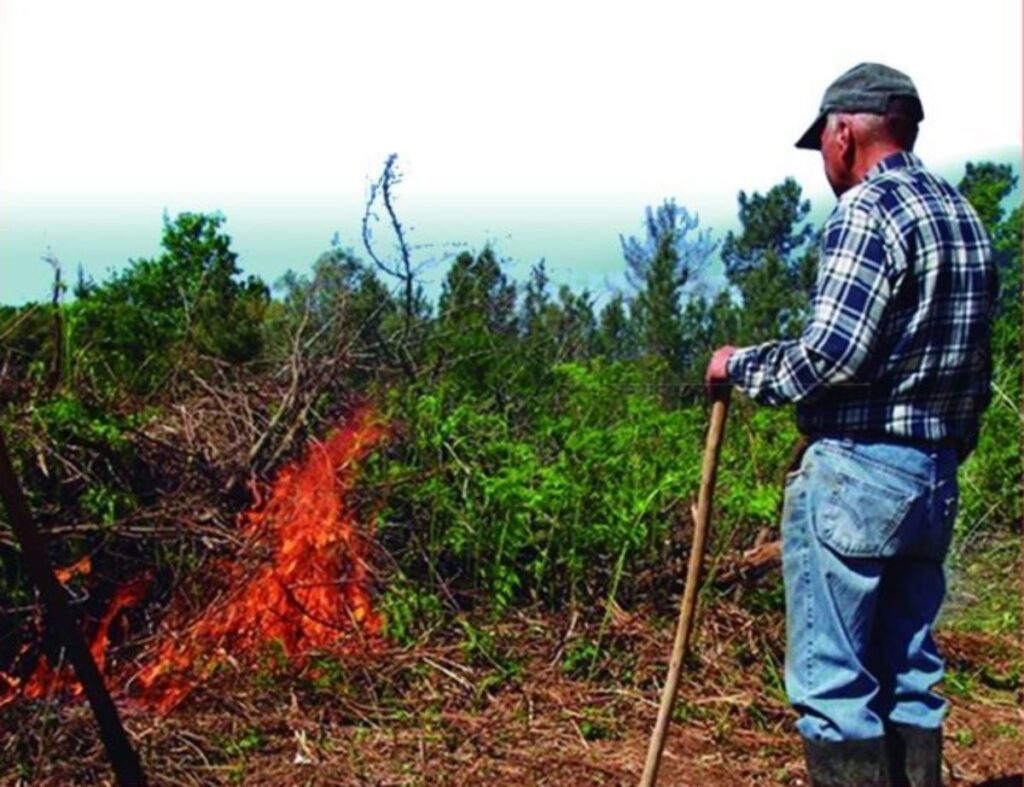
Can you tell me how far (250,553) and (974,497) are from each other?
5227 millimetres

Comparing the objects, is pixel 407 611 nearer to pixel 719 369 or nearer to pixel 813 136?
pixel 719 369

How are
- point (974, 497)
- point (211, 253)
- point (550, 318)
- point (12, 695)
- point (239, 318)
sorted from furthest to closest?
point (550, 318), point (974, 497), point (211, 253), point (239, 318), point (12, 695)

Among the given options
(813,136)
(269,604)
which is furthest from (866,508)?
(269,604)

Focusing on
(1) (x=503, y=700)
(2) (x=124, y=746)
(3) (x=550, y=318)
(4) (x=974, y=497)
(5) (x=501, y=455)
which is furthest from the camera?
(3) (x=550, y=318)

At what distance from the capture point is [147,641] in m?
5.42

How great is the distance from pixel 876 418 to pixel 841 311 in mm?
334

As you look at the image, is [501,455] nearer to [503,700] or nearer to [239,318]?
[503,700]

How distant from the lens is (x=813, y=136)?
4.10m

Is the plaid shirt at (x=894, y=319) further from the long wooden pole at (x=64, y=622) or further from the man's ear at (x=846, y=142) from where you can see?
the long wooden pole at (x=64, y=622)

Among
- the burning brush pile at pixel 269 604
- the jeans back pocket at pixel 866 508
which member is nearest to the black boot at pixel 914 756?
the jeans back pocket at pixel 866 508

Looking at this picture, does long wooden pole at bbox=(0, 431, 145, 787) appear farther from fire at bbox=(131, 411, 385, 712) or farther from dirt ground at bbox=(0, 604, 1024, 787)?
fire at bbox=(131, 411, 385, 712)

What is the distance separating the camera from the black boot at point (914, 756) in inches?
159

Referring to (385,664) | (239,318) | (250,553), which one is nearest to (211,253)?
(239,318)

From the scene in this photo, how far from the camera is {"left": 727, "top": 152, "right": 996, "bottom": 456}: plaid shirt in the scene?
12.1 feet
